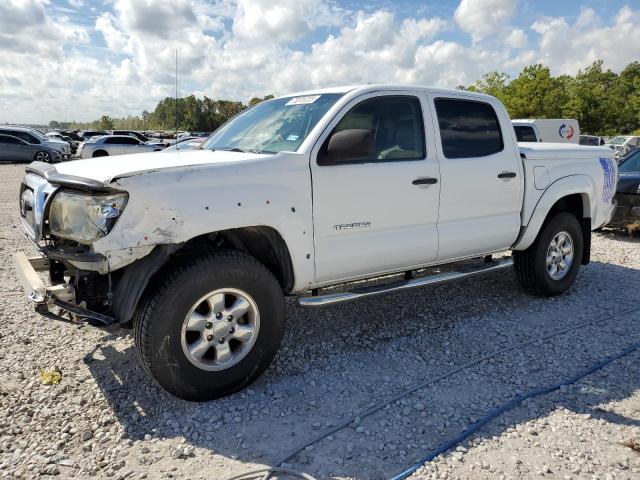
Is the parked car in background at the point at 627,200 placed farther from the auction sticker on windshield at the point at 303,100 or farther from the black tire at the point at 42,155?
the black tire at the point at 42,155

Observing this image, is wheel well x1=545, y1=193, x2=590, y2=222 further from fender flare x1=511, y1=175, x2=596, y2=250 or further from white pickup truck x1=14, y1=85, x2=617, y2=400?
white pickup truck x1=14, y1=85, x2=617, y2=400

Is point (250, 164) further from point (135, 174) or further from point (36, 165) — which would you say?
point (36, 165)

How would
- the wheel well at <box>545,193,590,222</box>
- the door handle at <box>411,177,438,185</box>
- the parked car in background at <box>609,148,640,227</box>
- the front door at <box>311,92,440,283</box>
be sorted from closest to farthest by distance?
the front door at <box>311,92,440,283</box> < the door handle at <box>411,177,438,185</box> < the wheel well at <box>545,193,590,222</box> < the parked car in background at <box>609,148,640,227</box>

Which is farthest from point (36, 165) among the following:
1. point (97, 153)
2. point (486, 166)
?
point (97, 153)

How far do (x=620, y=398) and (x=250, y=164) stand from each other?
2891 mm

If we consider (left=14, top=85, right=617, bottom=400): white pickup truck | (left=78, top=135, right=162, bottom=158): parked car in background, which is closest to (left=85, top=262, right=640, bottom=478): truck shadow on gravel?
(left=14, top=85, right=617, bottom=400): white pickup truck

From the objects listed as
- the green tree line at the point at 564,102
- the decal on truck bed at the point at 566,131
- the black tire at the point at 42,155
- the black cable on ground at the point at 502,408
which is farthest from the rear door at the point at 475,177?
the green tree line at the point at 564,102

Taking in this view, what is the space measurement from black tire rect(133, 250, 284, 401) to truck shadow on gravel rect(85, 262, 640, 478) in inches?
5.9

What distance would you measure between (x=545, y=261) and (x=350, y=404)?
119 inches

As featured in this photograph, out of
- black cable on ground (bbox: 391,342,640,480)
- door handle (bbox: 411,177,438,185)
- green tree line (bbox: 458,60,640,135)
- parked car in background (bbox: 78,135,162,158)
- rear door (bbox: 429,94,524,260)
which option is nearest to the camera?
black cable on ground (bbox: 391,342,640,480)

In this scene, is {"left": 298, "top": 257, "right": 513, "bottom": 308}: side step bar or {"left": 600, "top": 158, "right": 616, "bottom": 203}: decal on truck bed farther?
{"left": 600, "top": 158, "right": 616, "bottom": 203}: decal on truck bed

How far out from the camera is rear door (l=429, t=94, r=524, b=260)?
4324mm

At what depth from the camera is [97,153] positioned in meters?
Result: 21.4

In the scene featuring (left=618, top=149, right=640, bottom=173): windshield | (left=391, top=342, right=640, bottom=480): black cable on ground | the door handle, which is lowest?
(left=391, top=342, right=640, bottom=480): black cable on ground
